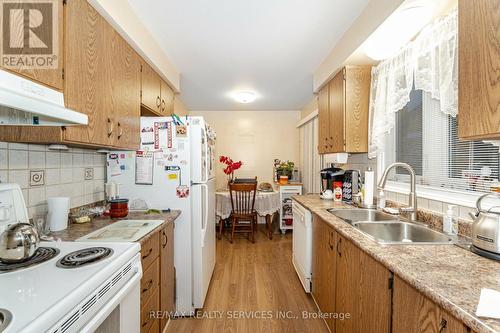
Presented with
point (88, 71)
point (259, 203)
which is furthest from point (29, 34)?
point (259, 203)

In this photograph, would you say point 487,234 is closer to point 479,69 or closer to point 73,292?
point 479,69

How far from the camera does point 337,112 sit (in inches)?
94.7

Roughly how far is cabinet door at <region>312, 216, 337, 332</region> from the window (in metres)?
0.81

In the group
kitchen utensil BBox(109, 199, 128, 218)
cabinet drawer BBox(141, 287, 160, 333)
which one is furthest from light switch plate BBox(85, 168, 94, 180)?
cabinet drawer BBox(141, 287, 160, 333)

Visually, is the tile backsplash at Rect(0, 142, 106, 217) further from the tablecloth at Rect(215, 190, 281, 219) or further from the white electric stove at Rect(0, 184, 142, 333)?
the tablecloth at Rect(215, 190, 281, 219)

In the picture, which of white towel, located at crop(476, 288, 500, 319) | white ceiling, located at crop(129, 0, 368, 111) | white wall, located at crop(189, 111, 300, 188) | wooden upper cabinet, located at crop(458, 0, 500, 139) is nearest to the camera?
white towel, located at crop(476, 288, 500, 319)

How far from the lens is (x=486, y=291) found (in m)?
0.71

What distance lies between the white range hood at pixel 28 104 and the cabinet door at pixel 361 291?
143 centimetres

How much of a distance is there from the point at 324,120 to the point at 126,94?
2029mm

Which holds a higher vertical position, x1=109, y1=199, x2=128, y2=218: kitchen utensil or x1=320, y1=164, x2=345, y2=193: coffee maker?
x1=320, y1=164, x2=345, y2=193: coffee maker

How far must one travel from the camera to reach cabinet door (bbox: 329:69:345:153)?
229cm

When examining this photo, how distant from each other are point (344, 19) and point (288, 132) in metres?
3.19

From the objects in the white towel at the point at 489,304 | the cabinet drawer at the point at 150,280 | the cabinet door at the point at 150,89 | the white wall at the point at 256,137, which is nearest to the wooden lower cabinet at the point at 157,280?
the cabinet drawer at the point at 150,280

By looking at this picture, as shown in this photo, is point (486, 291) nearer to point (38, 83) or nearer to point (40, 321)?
point (40, 321)
